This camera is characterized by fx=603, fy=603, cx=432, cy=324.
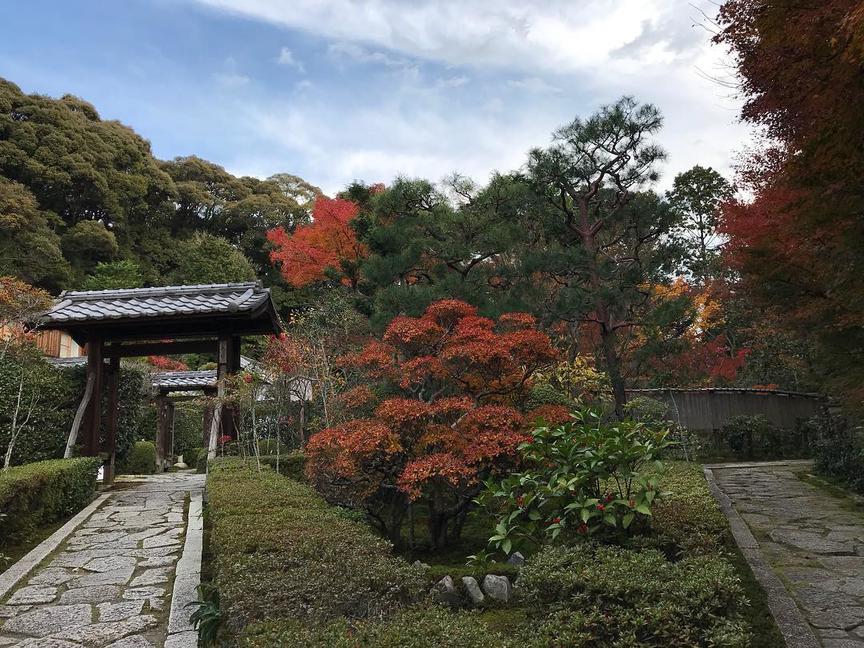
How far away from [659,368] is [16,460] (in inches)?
533

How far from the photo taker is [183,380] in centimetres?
1608

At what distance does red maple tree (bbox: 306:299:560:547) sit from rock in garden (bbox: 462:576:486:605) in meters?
0.95

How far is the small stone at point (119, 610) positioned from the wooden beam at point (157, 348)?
627cm

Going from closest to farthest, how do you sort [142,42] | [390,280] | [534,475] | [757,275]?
[534,475], [757,275], [142,42], [390,280]

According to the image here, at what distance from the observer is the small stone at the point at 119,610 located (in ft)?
12.7

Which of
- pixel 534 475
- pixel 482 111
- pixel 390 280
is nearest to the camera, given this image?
pixel 534 475

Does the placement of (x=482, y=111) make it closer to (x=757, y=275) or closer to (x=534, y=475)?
(x=757, y=275)

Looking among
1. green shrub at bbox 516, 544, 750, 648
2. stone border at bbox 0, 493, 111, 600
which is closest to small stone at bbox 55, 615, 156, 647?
stone border at bbox 0, 493, 111, 600


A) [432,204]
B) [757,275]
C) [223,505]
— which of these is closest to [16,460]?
[223,505]

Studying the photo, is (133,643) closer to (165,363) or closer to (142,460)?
(142,460)

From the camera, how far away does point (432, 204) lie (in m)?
9.43

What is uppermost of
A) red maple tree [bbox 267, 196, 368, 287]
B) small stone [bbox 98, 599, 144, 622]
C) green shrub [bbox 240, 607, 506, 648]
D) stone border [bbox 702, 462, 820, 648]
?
red maple tree [bbox 267, 196, 368, 287]

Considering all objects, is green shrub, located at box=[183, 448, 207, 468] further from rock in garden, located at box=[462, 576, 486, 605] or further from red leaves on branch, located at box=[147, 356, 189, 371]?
rock in garden, located at box=[462, 576, 486, 605]

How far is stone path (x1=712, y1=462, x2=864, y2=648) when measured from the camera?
147 inches
